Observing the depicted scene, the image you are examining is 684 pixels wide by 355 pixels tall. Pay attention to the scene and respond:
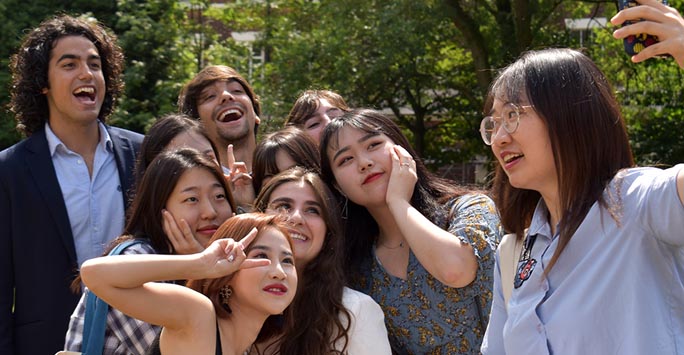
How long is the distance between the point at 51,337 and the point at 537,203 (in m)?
2.72

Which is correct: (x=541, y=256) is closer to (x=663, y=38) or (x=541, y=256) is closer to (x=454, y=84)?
(x=663, y=38)

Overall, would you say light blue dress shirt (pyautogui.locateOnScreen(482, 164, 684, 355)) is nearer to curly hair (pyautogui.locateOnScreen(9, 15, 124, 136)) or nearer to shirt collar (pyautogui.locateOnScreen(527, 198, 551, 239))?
shirt collar (pyautogui.locateOnScreen(527, 198, 551, 239))

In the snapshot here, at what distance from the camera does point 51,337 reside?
14.9 ft

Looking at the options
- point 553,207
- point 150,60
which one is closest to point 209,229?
point 553,207

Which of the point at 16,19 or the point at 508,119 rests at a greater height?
the point at 508,119

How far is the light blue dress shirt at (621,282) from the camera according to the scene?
2457 millimetres

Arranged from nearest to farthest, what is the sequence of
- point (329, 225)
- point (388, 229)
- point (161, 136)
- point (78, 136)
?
point (329, 225)
point (388, 229)
point (161, 136)
point (78, 136)

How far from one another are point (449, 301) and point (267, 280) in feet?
2.65

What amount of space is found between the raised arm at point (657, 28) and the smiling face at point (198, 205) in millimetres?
2066

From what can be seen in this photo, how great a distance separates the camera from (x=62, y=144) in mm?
4918

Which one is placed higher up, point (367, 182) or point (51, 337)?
point (367, 182)

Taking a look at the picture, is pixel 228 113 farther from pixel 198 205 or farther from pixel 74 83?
pixel 198 205

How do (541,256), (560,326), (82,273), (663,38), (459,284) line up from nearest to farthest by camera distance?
(663,38) < (560,326) < (541,256) < (82,273) < (459,284)

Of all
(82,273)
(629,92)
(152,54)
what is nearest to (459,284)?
(82,273)
